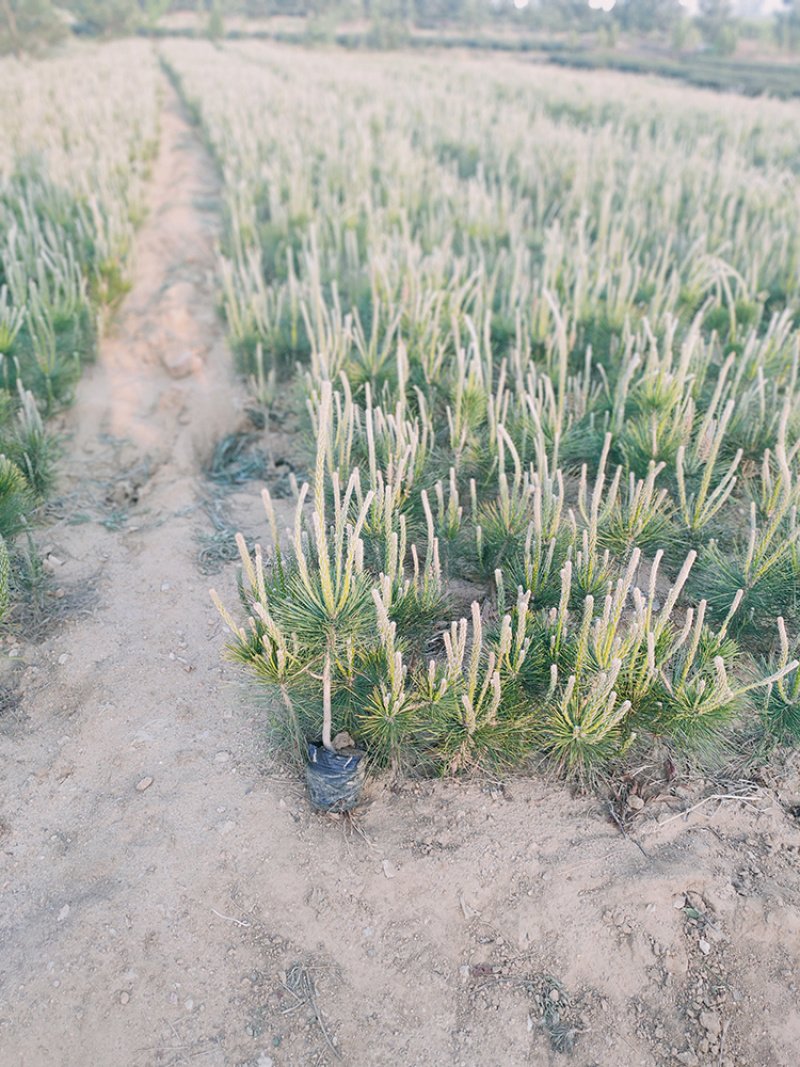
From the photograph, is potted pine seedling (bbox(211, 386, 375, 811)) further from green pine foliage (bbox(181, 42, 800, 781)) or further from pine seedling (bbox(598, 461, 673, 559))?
pine seedling (bbox(598, 461, 673, 559))

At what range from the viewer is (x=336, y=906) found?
1888 mm

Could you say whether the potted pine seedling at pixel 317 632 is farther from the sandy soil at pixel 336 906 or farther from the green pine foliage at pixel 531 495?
the sandy soil at pixel 336 906

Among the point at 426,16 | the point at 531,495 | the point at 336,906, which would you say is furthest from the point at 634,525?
the point at 426,16

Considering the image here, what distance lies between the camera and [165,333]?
4945 millimetres

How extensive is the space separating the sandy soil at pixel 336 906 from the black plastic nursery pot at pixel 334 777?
10 centimetres

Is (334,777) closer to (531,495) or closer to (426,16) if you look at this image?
(531,495)

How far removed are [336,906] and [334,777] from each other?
34 cm

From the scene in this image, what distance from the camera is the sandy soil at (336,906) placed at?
5.52ft

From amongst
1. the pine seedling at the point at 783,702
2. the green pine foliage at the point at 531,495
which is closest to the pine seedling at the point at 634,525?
the green pine foliage at the point at 531,495

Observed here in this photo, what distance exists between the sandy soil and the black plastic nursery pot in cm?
10

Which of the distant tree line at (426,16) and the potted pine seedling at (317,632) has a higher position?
the distant tree line at (426,16)

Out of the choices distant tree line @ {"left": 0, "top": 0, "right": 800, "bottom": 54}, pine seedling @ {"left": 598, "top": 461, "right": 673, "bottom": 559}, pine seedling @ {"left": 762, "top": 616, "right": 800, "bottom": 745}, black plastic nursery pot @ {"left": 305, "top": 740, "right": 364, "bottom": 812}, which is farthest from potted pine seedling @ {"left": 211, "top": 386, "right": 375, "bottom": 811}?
distant tree line @ {"left": 0, "top": 0, "right": 800, "bottom": 54}

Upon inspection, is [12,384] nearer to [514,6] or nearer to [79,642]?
[79,642]

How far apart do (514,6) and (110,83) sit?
161 ft
